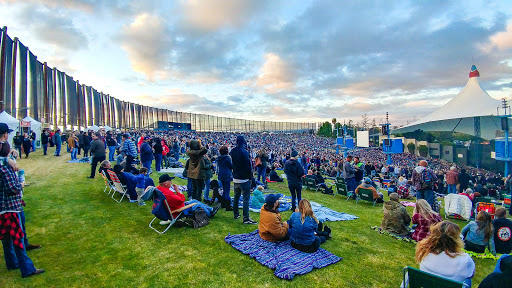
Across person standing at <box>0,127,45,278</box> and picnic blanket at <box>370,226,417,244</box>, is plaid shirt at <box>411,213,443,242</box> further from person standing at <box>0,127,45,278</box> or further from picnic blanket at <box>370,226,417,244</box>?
person standing at <box>0,127,45,278</box>

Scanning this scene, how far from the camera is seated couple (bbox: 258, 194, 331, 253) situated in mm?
4441

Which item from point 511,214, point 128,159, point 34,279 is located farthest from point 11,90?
point 511,214

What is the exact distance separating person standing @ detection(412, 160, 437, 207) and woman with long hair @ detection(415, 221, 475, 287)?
4.73 m

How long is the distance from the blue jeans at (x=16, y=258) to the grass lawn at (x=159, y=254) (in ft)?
0.41

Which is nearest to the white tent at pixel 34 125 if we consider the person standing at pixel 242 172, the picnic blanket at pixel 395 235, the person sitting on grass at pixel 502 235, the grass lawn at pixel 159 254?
the grass lawn at pixel 159 254

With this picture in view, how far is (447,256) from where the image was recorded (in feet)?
9.52

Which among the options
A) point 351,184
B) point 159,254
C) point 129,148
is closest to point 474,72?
point 351,184

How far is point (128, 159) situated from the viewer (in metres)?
9.17

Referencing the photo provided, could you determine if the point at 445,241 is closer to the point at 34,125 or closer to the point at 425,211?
the point at 425,211

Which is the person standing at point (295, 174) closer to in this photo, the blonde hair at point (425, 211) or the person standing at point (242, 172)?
the person standing at point (242, 172)

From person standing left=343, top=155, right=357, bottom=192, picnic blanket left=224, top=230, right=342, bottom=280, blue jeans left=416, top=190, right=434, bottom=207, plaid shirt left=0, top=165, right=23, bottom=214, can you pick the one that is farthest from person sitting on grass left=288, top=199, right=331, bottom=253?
person standing left=343, top=155, right=357, bottom=192

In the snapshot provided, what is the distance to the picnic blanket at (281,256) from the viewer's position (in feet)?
12.5

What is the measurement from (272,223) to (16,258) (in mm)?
3953

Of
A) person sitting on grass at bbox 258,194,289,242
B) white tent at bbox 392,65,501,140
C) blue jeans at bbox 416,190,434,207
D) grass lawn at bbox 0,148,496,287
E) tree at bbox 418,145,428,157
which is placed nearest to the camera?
grass lawn at bbox 0,148,496,287
